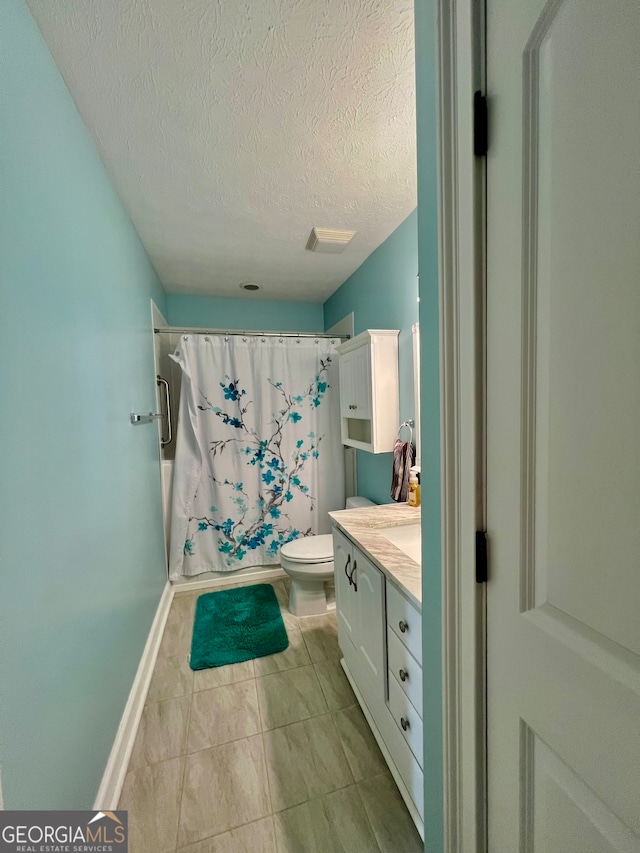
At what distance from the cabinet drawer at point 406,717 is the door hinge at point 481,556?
0.66 meters

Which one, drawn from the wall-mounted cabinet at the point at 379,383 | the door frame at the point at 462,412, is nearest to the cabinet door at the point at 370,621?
the door frame at the point at 462,412

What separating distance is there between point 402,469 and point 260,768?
4.50ft

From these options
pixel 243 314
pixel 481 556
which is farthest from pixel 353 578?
pixel 243 314

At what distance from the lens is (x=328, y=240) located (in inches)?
76.8

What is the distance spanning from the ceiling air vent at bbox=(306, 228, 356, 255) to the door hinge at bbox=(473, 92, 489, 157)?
57.6 inches

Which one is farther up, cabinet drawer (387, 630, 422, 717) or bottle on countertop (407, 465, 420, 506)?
bottle on countertop (407, 465, 420, 506)

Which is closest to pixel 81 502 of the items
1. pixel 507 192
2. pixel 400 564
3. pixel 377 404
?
pixel 400 564

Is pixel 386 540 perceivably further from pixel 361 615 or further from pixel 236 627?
pixel 236 627

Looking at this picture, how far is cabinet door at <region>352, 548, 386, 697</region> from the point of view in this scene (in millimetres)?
1149

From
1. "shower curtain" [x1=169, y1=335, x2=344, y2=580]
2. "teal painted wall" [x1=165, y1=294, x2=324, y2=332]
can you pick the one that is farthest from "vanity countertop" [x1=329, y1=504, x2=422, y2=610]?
"teal painted wall" [x1=165, y1=294, x2=324, y2=332]

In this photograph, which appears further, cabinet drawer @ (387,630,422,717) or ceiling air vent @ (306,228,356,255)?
ceiling air vent @ (306,228,356,255)

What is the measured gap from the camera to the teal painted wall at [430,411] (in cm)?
66

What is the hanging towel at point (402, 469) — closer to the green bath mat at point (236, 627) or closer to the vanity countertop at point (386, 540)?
the vanity countertop at point (386, 540)

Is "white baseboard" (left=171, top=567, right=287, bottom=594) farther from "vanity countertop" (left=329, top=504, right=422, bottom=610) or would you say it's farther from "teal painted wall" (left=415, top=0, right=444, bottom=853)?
"teal painted wall" (left=415, top=0, right=444, bottom=853)
